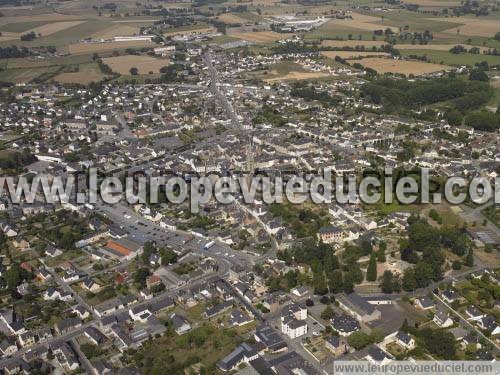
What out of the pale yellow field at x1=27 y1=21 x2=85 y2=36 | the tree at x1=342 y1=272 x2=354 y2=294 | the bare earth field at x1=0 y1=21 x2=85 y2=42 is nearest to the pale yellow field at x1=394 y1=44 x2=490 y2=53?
the pale yellow field at x1=27 y1=21 x2=85 y2=36

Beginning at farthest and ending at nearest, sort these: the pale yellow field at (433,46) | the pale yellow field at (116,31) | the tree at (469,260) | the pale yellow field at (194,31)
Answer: the pale yellow field at (194,31)
the pale yellow field at (116,31)
the pale yellow field at (433,46)
the tree at (469,260)

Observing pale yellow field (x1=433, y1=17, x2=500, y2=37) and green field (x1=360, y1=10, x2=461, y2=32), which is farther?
green field (x1=360, y1=10, x2=461, y2=32)

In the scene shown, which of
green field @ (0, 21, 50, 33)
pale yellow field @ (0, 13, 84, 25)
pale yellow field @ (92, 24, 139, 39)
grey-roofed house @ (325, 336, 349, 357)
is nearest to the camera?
grey-roofed house @ (325, 336, 349, 357)

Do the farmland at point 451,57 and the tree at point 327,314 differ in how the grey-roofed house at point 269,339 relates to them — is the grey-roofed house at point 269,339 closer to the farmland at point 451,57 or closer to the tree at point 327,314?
the tree at point 327,314

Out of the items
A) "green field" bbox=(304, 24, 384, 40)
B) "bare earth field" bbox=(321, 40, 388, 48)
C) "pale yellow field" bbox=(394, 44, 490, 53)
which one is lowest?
"pale yellow field" bbox=(394, 44, 490, 53)

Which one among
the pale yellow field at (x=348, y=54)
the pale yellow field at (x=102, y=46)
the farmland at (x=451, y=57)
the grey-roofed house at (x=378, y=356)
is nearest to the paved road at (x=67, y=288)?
the grey-roofed house at (x=378, y=356)

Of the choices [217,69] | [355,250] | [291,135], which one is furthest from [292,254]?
[217,69]

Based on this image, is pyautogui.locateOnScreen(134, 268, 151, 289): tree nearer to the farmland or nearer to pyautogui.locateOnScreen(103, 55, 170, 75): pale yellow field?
pyautogui.locateOnScreen(103, 55, 170, 75): pale yellow field
